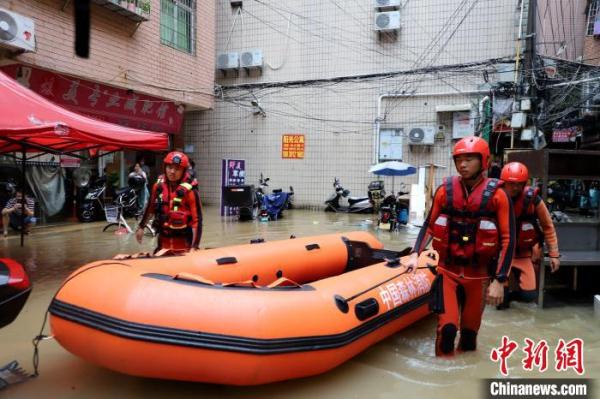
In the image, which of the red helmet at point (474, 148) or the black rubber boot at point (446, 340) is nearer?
the red helmet at point (474, 148)

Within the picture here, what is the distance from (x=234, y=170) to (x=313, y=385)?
9.07 metres

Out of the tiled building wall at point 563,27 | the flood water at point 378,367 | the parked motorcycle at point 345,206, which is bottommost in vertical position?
the flood water at point 378,367

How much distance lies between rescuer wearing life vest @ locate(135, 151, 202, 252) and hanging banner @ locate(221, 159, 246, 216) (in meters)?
6.88

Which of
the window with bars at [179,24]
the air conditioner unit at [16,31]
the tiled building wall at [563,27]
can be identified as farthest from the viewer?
the tiled building wall at [563,27]

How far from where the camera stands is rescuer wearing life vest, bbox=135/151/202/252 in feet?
13.5

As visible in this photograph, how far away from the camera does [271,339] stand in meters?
2.54

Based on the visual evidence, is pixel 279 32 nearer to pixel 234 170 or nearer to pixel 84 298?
pixel 234 170

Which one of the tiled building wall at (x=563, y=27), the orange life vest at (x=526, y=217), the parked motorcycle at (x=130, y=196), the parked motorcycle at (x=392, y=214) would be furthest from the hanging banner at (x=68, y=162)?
the tiled building wall at (x=563, y=27)

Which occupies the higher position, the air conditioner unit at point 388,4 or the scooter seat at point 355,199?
the air conditioner unit at point 388,4

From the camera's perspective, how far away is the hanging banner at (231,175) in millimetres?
11336

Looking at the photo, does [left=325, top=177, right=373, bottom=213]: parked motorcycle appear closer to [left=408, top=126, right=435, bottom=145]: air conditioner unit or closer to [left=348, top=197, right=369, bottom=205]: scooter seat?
[left=348, top=197, right=369, bottom=205]: scooter seat

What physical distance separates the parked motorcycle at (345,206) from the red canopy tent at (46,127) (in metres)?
7.45

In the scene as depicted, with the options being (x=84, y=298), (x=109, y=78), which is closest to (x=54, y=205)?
(x=109, y=78)

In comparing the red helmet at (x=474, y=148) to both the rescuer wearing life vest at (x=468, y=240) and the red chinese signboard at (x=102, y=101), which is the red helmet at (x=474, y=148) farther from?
the red chinese signboard at (x=102, y=101)
